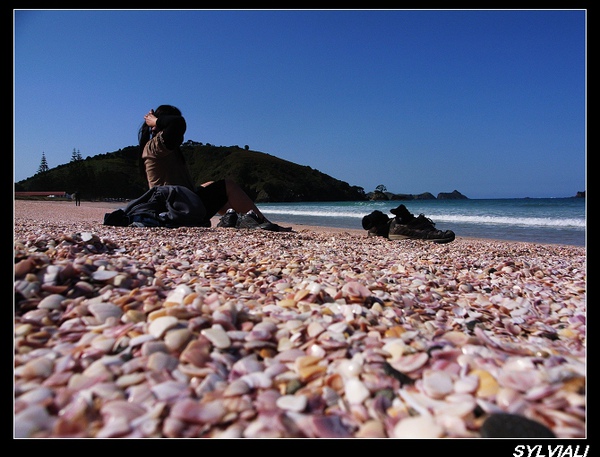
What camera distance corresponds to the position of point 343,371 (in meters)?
1.22

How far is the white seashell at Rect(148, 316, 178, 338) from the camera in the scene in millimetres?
1375

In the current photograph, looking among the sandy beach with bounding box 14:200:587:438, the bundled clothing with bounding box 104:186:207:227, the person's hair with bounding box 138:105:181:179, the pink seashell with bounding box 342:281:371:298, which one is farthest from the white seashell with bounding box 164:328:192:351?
the person's hair with bounding box 138:105:181:179

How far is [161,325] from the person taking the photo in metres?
1.41

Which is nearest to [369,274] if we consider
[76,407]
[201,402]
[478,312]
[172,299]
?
[478,312]

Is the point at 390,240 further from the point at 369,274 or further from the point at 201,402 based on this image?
the point at 201,402

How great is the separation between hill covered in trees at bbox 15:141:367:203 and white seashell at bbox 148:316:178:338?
6074cm

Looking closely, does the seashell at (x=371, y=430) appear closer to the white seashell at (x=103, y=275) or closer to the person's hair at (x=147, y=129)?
the white seashell at (x=103, y=275)

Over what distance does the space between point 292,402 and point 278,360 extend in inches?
8.8

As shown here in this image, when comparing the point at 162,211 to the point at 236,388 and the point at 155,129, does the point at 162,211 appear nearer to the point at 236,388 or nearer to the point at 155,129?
the point at 155,129

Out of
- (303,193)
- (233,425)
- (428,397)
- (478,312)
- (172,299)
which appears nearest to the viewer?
(233,425)

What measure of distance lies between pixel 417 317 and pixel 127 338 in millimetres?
1297

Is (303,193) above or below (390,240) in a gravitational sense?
above

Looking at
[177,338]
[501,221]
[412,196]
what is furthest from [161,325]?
[412,196]

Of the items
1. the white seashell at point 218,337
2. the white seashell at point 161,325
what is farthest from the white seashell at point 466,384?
the white seashell at point 161,325
